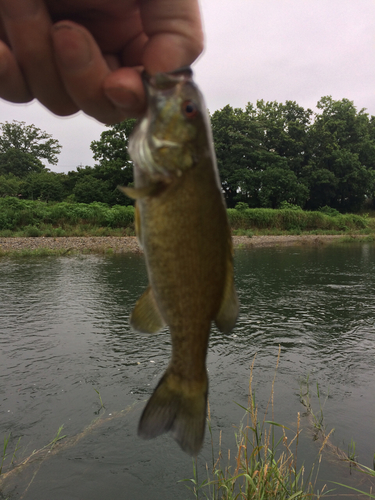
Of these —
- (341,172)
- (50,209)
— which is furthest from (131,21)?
(341,172)

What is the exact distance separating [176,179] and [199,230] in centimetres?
18

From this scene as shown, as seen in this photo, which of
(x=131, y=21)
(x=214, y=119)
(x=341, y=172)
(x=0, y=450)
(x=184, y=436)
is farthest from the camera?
(x=341, y=172)

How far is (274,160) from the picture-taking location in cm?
5047

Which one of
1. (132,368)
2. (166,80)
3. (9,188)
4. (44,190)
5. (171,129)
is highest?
(9,188)

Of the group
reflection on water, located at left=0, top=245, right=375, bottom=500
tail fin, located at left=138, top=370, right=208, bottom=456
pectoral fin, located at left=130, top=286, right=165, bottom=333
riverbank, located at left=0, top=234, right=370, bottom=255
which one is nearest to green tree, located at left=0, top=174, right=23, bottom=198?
riverbank, located at left=0, top=234, right=370, bottom=255

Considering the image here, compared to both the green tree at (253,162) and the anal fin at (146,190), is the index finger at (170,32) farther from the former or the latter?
the green tree at (253,162)

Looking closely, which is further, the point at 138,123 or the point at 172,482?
the point at 172,482

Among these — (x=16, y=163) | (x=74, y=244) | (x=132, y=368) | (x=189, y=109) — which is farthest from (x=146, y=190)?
(x=16, y=163)

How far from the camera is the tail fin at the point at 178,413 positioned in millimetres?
1268

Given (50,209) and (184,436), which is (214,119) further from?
(184,436)

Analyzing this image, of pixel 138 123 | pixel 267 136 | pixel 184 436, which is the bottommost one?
pixel 184 436

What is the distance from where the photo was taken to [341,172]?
54.7 metres

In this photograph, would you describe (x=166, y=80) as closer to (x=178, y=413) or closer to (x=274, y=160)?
(x=178, y=413)

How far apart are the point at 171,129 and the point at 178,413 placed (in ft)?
3.06
